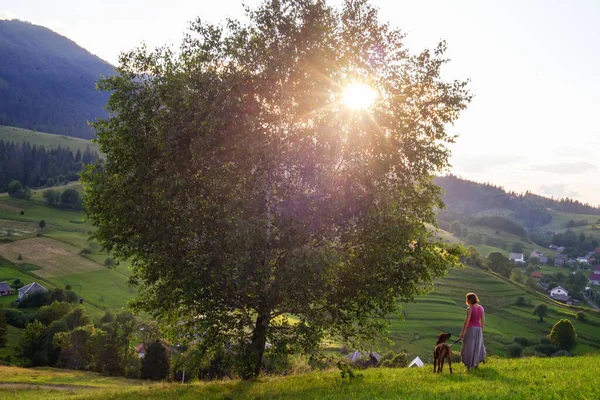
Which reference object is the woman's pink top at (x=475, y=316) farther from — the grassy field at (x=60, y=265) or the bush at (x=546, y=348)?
the grassy field at (x=60, y=265)

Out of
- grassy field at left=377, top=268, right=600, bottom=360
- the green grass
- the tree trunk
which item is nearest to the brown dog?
the tree trunk

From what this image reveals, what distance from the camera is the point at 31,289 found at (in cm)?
12481

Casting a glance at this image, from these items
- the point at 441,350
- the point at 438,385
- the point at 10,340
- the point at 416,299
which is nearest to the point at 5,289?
the point at 10,340

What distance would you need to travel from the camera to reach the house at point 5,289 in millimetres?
126938

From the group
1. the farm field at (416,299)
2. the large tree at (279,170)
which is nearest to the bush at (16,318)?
the farm field at (416,299)

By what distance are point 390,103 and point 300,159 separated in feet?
15.5

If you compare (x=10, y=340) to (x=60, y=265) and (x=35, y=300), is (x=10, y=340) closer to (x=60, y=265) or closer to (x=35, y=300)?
(x=35, y=300)

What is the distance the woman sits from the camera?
17.5 meters

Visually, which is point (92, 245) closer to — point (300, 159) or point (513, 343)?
point (513, 343)

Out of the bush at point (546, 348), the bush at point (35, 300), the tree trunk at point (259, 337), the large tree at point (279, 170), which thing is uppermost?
the large tree at point (279, 170)

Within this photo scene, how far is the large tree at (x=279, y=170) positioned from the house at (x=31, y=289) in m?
125

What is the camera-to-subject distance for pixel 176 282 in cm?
1867

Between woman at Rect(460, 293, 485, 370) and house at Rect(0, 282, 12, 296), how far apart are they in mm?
143112

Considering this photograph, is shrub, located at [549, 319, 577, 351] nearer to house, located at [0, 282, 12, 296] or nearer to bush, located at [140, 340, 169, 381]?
bush, located at [140, 340, 169, 381]
